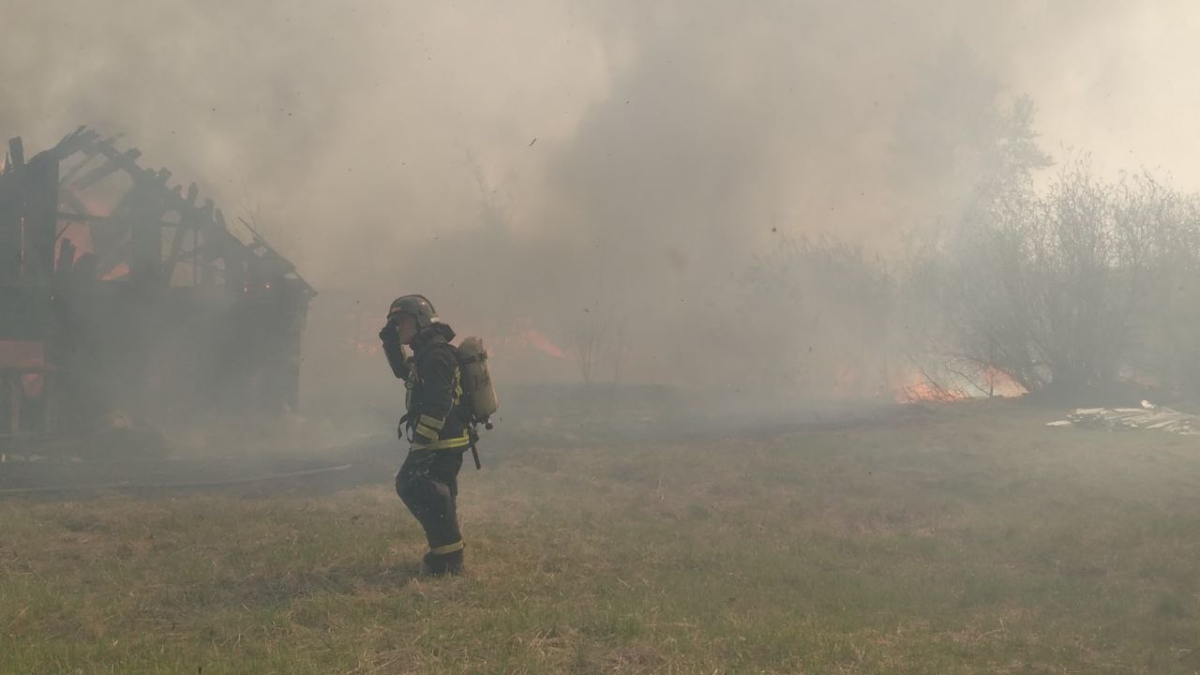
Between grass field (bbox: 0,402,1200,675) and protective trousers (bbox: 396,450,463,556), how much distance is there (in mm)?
334

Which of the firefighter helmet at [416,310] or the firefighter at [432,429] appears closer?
the firefighter at [432,429]

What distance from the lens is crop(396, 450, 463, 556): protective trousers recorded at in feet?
23.0

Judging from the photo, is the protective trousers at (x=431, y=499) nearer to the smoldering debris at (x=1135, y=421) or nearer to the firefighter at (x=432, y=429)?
the firefighter at (x=432, y=429)

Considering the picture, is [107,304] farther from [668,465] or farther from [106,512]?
[668,465]

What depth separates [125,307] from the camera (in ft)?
63.1

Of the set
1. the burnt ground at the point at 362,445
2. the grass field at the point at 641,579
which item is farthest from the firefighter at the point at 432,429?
the burnt ground at the point at 362,445

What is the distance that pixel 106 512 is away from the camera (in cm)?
1009

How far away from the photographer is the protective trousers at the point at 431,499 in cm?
702

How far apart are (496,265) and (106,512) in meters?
29.0

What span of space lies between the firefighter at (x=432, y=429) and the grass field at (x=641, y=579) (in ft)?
1.20

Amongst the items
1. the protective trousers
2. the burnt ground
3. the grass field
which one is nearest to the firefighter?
the protective trousers

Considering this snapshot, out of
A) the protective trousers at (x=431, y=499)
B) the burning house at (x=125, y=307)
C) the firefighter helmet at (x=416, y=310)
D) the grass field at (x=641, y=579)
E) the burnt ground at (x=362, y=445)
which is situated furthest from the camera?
the burning house at (x=125, y=307)

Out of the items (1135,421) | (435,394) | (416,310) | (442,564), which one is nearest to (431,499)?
(442,564)

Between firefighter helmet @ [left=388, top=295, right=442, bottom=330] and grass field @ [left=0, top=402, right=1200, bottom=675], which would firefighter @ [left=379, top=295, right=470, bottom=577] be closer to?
firefighter helmet @ [left=388, top=295, right=442, bottom=330]
